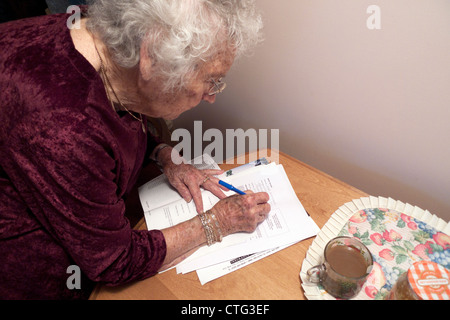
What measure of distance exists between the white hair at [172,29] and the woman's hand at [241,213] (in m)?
0.38

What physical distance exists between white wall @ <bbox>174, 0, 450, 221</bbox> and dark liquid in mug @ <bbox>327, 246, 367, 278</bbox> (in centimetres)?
44

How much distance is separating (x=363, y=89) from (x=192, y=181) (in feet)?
2.06

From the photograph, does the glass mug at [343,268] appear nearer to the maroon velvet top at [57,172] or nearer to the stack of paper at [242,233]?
the stack of paper at [242,233]

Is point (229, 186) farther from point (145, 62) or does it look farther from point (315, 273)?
point (145, 62)

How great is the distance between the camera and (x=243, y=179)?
3.41 ft

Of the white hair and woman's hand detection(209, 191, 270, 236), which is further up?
the white hair

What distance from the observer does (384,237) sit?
2.72 feet

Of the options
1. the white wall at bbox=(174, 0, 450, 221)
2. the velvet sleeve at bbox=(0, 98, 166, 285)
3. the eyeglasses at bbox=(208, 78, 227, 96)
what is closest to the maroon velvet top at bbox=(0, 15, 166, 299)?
the velvet sleeve at bbox=(0, 98, 166, 285)

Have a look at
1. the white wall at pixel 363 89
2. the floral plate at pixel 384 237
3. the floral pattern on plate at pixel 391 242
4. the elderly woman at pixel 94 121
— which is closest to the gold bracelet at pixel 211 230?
the elderly woman at pixel 94 121

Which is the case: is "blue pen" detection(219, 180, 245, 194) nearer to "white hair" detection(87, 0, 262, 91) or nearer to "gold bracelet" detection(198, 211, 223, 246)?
"gold bracelet" detection(198, 211, 223, 246)

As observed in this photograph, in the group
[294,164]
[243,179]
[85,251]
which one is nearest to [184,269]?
[85,251]

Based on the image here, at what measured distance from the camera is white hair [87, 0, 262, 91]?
2.05ft

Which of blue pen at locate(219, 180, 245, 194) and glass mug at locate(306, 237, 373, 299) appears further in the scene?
blue pen at locate(219, 180, 245, 194)
